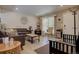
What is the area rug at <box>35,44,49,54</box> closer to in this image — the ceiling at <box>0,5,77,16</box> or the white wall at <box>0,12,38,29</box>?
the white wall at <box>0,12,38,29</box>

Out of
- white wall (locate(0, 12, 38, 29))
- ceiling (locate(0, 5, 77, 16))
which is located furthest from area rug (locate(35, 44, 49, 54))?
ceiling (locate(0, 5, 77, 16))

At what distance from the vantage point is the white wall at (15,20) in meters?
1.90

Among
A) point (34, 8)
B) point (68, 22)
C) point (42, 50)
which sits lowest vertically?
point (42, 50)

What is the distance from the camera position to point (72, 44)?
199 centimetres

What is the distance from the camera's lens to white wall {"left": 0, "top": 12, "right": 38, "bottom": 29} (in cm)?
190

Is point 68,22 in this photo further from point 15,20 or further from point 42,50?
point 15,20

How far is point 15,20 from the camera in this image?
6.41 ft

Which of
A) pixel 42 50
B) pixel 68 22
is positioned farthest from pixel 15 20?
pixel 68 22

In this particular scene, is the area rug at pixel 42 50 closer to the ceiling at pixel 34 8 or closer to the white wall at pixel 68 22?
the white wall at pixel 68 22
